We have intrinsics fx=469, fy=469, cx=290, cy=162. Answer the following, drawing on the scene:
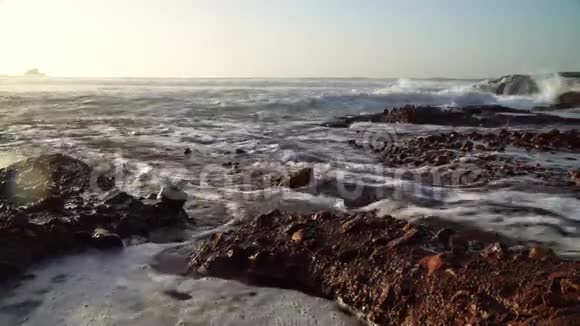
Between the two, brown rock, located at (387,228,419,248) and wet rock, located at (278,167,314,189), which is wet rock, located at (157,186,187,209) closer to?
wet rock, located at (278,167,314,189)

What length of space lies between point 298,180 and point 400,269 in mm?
2859

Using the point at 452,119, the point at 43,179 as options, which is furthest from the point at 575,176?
the point at 452,119

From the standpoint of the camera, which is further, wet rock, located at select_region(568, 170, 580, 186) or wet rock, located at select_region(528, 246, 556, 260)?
wet rock, located at select_region(568, 170, 580, 186)

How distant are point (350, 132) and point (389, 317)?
909 cm

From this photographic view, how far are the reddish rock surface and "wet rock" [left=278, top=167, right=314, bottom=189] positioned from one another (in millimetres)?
1785

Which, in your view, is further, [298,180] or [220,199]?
[298,180]

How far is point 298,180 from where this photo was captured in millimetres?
5211

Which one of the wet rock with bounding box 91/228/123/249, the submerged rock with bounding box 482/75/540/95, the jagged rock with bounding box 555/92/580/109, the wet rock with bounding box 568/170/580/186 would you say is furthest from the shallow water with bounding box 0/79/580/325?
the submerged rock with bounding box 482/75/540/95

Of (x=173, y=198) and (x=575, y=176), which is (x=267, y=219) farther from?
(x=575, y=176)

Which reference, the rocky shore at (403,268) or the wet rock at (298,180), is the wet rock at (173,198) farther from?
the wet rock at (298,180)

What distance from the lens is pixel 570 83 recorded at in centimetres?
2838

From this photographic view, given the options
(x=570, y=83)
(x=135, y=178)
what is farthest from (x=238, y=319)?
(x=570, y=83)

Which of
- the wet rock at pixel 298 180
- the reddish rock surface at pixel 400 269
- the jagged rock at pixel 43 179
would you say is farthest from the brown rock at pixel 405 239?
the jagged rock at pixel 43 179

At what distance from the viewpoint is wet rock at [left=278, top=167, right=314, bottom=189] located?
17.0 feet
